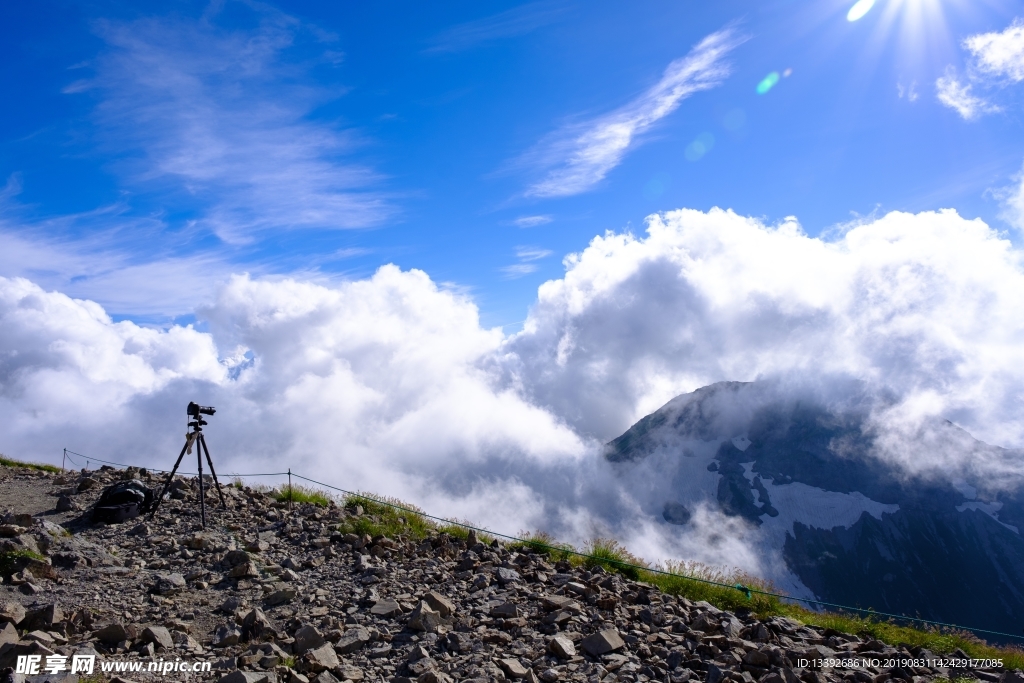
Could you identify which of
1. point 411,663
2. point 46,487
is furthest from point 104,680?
point 46,487

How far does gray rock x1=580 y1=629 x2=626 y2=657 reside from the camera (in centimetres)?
916

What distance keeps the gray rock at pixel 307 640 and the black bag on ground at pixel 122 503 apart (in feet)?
24.3

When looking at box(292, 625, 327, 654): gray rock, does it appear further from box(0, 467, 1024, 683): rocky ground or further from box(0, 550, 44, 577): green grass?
box(0, 550, 44, 577): green grass

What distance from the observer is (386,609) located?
10.1 metres

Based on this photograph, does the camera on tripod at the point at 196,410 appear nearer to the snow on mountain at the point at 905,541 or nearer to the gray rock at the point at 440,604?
the gray rock at the point at 440,604

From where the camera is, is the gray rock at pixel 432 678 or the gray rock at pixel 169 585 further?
the gray rock at pixel 169 585

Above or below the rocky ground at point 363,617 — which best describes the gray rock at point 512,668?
below

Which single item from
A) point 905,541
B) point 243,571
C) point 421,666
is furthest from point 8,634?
point 905,541

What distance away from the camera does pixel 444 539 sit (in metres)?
Result: 14.5

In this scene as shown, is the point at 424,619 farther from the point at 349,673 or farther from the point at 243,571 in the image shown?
the point at 243,571

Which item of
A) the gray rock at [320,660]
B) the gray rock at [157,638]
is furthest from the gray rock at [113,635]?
the gray rock at [320,660]

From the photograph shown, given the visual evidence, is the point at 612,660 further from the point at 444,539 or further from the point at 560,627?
the point at 444,539

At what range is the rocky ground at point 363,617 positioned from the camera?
8.36 m

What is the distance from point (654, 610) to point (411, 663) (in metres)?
4.90
